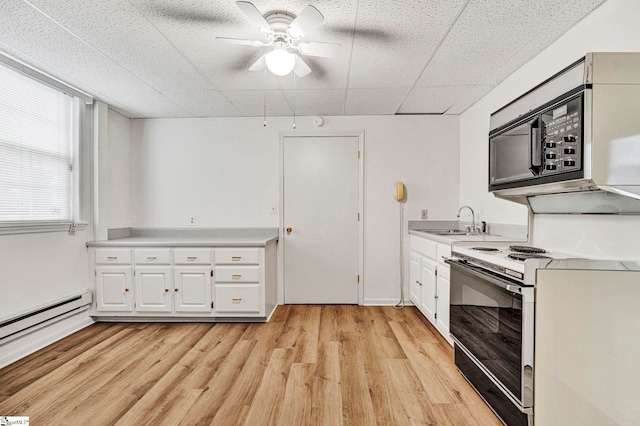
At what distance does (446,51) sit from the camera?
2359 mm

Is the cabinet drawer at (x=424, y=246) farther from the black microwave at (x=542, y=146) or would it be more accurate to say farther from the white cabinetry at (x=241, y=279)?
the white cabinetry at (x=241, y=279)

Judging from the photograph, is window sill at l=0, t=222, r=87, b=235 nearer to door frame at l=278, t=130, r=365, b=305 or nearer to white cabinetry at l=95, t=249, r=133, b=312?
white cabinetry at l=95, t=249, r=133, b=312

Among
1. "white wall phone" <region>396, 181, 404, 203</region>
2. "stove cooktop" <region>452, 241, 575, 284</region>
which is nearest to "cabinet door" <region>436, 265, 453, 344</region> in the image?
"stove cooktop" <region>452, 241, 575, 284</region>

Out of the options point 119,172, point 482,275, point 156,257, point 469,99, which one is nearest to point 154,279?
point 156,257

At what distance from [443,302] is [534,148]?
1562 millimetres

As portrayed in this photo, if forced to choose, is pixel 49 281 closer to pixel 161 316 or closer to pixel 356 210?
pixel 161 316

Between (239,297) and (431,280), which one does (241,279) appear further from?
(431,280)

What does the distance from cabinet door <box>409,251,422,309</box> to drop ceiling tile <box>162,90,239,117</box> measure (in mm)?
2576

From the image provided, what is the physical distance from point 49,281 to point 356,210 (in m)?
3.04

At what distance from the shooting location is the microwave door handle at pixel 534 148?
5.16 feet

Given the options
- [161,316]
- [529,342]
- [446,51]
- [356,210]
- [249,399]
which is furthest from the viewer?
[356,210]

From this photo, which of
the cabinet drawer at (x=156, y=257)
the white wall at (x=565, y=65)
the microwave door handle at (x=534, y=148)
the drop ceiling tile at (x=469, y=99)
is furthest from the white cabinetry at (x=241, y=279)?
the drop ceiling tile at (x=469, y=99)

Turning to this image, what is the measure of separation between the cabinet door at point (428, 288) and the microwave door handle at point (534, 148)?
4.92ft

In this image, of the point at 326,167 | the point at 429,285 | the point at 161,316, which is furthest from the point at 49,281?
the point at 429,285
